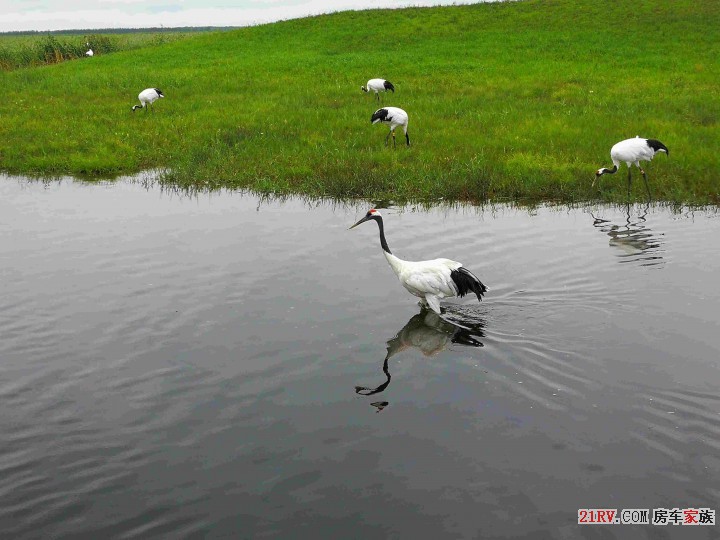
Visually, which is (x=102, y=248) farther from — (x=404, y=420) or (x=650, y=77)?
(x=650, y=77)

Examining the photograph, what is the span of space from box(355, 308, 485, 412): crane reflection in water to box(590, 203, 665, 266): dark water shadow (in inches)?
147

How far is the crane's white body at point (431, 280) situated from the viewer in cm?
1000

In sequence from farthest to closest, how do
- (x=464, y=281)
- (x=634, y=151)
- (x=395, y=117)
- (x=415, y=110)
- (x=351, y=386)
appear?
(x=415, y=110) → (x=395, y=117) → (x=634, y=151) → (x=464, y=281) → (x=351, y=386)

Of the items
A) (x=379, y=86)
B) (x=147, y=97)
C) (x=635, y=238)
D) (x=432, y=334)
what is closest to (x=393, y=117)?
(x=379, y=86)

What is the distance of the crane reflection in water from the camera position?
9.19 meters

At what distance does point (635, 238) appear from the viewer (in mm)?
13609

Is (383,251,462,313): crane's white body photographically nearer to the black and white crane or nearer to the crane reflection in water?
the crane reflection in water

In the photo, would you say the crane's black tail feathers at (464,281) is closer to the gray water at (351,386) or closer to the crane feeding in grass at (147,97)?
the gray water at (351,386)

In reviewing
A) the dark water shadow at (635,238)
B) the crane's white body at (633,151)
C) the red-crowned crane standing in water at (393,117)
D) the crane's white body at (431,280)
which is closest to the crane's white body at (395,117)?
the red-crowned crane standing in water at (393,117)

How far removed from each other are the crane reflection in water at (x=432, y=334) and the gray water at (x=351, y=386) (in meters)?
0.04

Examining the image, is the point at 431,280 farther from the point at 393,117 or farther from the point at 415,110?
the point at 415,110

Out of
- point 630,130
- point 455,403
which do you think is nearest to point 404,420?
point 455,403

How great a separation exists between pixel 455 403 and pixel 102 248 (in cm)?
826

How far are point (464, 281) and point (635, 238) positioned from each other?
504cm
